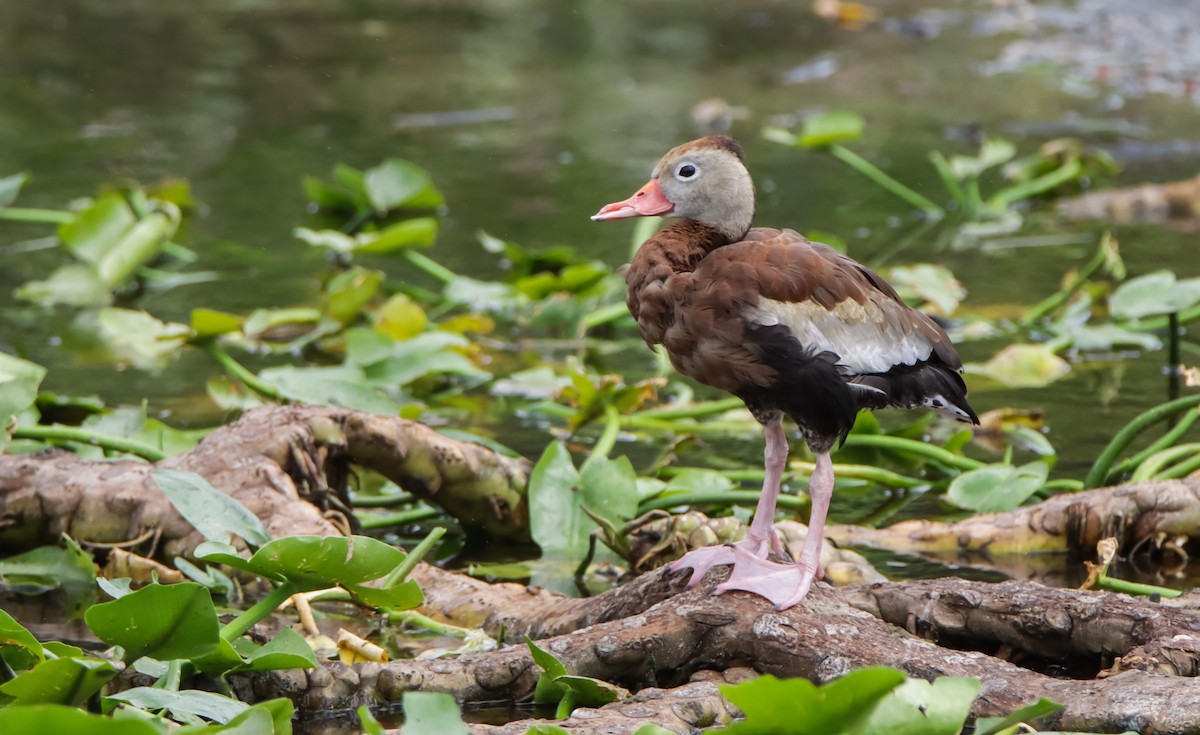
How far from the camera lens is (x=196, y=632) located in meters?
2.59

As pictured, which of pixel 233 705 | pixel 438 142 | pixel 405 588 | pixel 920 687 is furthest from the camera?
pixel 438 142

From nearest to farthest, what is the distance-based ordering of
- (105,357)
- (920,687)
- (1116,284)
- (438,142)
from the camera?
(920,687)
(105,357)
(1116,284)
(438,142)

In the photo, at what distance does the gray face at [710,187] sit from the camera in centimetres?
319

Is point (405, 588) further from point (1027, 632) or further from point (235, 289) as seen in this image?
point (235, 289)

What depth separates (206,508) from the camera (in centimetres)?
298

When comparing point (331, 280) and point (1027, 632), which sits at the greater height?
point (1027, 632)

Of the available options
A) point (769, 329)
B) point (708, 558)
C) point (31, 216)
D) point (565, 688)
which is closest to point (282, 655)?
point (565, 688)

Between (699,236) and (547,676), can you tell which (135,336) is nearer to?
(699,236)

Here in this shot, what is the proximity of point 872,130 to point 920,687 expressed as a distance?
298 inches

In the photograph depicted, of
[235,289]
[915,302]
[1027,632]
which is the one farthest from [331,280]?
[1027,632]

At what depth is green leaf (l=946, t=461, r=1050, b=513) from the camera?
155 inches

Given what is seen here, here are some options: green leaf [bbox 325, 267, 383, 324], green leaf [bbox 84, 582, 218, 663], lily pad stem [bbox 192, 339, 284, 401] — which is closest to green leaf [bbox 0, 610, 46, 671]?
green leaf [bbox 84, 582, 218, 663]

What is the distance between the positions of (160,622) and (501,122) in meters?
7.63

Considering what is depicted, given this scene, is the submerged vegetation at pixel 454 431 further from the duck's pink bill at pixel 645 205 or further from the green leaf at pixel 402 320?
the duck's pink bill at pixel 645 205
